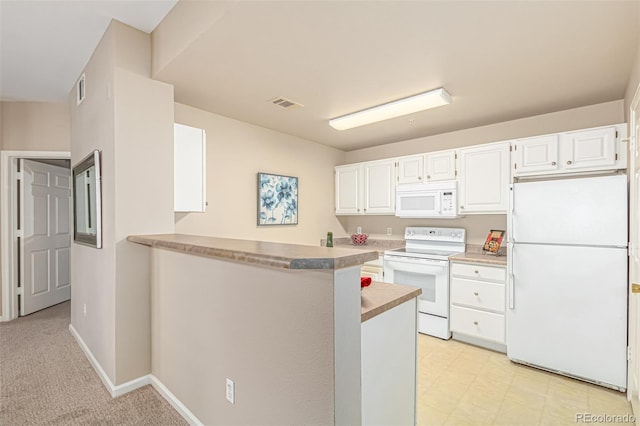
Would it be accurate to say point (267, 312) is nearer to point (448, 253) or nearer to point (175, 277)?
point (175, 277)

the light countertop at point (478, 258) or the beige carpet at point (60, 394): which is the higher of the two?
the light countertop at point (478, 258)

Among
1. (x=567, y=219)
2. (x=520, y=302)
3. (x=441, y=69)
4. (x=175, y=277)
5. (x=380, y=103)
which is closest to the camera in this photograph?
(x=175, y=277)

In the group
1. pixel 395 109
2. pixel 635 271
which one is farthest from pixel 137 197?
pixel 635 271

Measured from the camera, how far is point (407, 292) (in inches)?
63.1

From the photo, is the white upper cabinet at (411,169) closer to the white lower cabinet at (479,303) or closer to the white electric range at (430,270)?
the white electric range at (430,270)

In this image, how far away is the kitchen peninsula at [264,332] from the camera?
1.11m

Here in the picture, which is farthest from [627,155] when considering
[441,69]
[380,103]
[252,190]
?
[252,190]

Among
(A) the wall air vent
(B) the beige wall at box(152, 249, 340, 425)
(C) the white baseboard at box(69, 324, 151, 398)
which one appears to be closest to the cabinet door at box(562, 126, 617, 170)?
(B) the beige wall at box(152, 249, 340, 425)

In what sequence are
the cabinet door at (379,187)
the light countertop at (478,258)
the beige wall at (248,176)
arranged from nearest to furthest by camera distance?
the light countertop at (478,258) → the beige wall at (248,176) → the cabinet door at (379,187)

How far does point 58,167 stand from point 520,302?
5.96m

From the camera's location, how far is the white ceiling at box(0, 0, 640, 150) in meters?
1.67

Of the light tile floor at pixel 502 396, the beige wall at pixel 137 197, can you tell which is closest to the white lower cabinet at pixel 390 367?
the light tile floor at pixel 502 396

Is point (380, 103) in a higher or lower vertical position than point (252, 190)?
higher

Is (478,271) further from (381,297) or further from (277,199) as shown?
(277,199)
